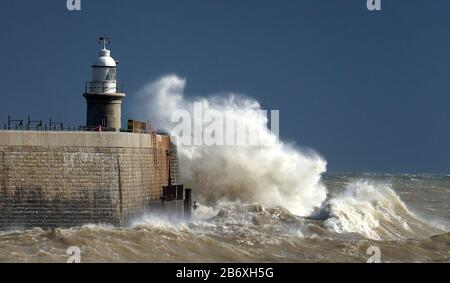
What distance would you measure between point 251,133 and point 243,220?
27.2ft

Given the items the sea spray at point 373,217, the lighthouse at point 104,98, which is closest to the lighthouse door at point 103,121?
the lighthouse at point 104,98

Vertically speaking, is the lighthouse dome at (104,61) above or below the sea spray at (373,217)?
above

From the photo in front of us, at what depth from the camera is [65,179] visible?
24797mm

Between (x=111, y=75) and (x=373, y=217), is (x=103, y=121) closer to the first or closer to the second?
(x=111, y=75)

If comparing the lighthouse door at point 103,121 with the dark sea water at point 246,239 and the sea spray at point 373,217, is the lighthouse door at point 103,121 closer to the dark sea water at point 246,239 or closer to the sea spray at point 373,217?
the dark sea water at point 246,239

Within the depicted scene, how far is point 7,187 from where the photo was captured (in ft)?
79.9

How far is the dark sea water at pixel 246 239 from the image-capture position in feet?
74.0

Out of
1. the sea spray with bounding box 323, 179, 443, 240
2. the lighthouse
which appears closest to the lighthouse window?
the lighthouse

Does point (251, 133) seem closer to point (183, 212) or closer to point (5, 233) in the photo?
point (183, 212)

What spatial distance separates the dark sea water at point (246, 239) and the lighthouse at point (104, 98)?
3030 millimetres

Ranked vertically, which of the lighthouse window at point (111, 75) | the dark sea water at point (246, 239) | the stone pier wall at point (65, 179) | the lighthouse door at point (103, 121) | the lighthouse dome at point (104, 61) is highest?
the lighthouse dome at point (104, 61)

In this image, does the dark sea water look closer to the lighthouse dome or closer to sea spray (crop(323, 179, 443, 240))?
sea spray (crop(323, 179, 443, 240))

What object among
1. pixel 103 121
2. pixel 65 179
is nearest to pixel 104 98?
pixel 103 121
